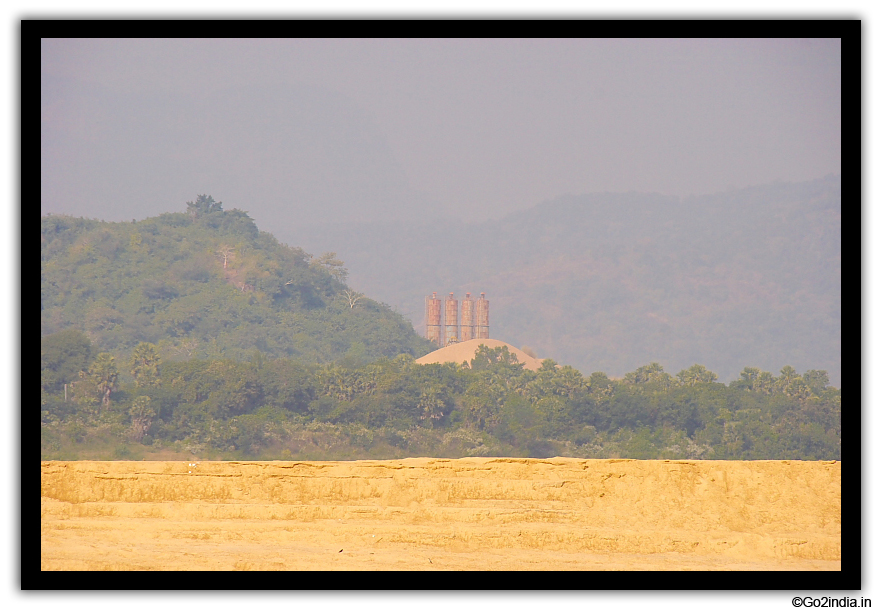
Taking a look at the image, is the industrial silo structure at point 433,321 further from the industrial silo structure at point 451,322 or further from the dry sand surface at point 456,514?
the dry sand surface at point 456,514

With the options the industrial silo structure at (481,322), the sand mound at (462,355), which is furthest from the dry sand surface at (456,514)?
the industrial silo structure at (481,322)

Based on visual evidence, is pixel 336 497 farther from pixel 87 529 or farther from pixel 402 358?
pixel 402 358

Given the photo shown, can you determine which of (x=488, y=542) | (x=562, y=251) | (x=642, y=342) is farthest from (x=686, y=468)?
(x=562, y=251)

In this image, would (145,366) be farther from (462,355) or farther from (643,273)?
(643,273)

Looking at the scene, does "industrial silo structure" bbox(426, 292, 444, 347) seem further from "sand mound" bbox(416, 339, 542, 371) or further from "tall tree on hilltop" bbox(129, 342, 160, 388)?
"tall tree on hilltop" bbox(129, 342, 160, 388)

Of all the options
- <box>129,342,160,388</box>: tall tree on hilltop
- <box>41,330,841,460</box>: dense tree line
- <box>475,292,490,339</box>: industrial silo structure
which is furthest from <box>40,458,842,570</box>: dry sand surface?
<box>475,292,490,339</box>: industrial silo structure

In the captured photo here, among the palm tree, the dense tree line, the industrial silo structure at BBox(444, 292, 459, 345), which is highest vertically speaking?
the industrial silo structure at BBox(444, 292, 459, 345)

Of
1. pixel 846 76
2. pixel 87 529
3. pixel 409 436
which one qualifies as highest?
pixel 846 76
